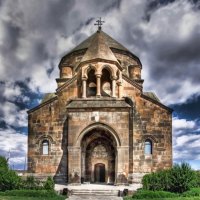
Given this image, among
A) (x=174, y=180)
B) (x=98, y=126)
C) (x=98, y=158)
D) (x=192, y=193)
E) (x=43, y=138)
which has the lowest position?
(x=192, y=193)

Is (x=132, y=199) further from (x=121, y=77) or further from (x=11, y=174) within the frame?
(x=121, y=77)

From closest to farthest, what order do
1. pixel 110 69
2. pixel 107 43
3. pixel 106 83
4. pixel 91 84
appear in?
1. pixel 110 69
2. pixel 91 84
3. pixel 106 83
4. pixel 107 43

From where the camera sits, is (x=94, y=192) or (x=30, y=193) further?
(x=94, y=192)

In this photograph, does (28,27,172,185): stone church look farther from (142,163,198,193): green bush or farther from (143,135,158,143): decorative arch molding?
(142,163,198,193): green bush

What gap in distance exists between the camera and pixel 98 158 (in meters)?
24.9

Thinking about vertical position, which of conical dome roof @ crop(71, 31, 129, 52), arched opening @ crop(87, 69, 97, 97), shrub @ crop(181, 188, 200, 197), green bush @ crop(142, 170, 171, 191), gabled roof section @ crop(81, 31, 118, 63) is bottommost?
shrub @ crop(181, 188, 200, 197)

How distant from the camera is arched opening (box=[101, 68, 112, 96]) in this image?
84.8ft

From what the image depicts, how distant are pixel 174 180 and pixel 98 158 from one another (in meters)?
6.30

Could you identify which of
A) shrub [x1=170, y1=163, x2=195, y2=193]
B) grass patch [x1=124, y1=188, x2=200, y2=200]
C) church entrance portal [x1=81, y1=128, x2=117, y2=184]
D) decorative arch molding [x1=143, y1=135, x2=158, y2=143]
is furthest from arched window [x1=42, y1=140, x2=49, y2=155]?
shrub [x1=170, y1=163, x2=195, y2=193]

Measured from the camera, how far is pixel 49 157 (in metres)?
25.0

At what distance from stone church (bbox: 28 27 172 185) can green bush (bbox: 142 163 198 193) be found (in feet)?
9.92

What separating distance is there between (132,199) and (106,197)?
1.45 meters

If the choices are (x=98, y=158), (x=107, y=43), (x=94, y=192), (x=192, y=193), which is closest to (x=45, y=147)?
(x=98, y=158)

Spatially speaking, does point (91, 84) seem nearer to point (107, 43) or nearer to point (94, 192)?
point (107, 43)
